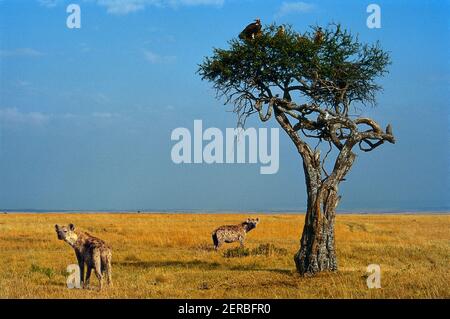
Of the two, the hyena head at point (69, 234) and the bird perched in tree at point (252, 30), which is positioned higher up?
the bird perched in tree at point (252, 30)

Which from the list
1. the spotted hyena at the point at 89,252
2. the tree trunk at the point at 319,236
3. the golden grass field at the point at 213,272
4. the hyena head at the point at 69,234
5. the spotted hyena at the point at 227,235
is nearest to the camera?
the golden grass field at the point at 213,272

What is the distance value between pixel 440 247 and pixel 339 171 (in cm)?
1321

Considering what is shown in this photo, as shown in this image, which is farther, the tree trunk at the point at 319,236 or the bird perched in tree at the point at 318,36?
the bird perched in tree at the point at 318,36

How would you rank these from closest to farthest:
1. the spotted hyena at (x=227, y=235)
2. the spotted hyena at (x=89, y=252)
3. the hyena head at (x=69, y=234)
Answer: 1. the spotted hyena at (x=89, y=252)
2. the hyena head at (x=69, y=234)
3. the spotted hyena at (x=227, y=235)

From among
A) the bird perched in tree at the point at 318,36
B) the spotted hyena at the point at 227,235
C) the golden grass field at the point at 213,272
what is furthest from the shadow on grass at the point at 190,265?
the bird perched in tree at the point at 318,36

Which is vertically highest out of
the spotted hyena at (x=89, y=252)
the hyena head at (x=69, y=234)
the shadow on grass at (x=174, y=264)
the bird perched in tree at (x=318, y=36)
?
the bird perched in tree at (x=318, y=36)

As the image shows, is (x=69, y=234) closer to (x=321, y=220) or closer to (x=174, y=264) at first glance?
(x=174, y=264)

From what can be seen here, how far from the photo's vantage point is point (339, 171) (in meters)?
19.3

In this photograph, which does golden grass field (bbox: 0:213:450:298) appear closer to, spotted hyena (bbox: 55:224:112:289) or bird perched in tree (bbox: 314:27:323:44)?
spotted hyena (bbox: 55:224:112:289)

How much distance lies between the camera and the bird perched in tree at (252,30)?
20781 millimetres

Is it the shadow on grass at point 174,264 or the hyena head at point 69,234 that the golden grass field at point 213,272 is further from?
Result: the hyena head at point 69,234

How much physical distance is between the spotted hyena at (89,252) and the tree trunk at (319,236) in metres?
6.51

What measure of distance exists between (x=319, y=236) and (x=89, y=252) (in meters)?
7.29
